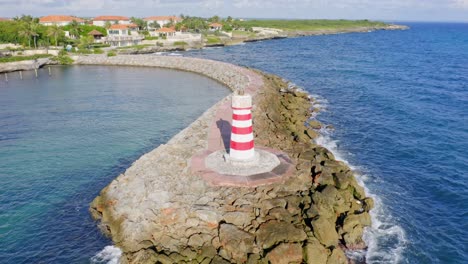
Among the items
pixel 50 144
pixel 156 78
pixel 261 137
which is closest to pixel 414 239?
pixel 261 137

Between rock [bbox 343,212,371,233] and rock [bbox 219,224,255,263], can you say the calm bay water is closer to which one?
rock [bbox 343,212,371,233]

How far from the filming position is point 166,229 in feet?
43.7

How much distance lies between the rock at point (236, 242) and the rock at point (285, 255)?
30.3 inches

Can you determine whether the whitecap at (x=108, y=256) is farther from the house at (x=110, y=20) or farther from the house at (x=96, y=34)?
the house at (x=110, y=20)

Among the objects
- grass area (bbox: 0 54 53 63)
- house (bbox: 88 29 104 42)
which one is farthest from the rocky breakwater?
house (bbox: 88 29 104 42)

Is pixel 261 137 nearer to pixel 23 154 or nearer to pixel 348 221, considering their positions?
pixel 348 221

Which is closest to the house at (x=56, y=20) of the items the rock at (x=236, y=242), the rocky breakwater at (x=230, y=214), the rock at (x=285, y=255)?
the rocky breakwater at (x=230, y=214)

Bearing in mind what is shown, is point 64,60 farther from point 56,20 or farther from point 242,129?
point 56,20

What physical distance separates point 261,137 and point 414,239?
904 cm

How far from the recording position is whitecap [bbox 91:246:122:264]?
42.1 ft

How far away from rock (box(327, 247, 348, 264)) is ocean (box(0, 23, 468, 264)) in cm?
140

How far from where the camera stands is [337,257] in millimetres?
12547

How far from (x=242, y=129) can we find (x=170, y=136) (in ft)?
39.0

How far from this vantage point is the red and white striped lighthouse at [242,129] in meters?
14.1
